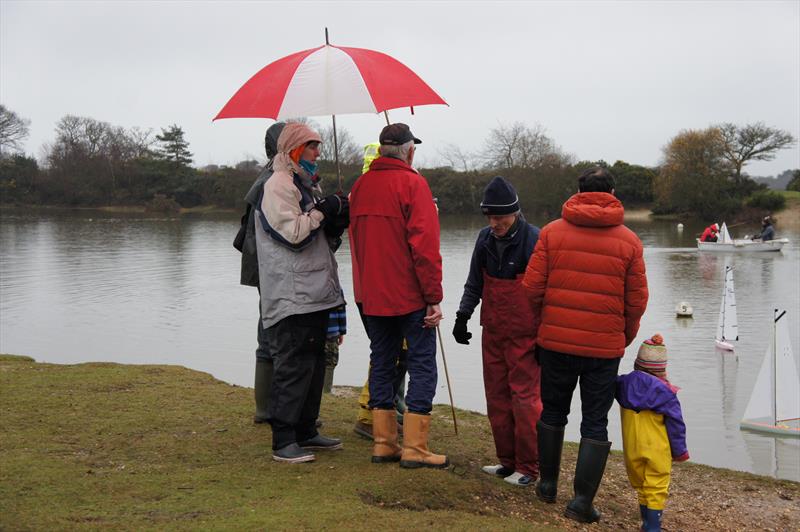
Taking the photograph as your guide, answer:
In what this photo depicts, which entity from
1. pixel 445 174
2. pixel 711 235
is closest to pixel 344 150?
pixel 445 174

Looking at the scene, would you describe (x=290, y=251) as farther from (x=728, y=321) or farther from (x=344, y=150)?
(x=344, y=150)

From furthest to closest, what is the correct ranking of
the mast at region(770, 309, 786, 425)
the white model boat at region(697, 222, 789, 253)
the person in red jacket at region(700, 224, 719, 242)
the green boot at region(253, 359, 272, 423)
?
the person in red jacket at region(700, 224, 719, 242), the white model boat at region(697, 222, 789, 253), the mast at region(770, 309, 786, 425), the green boot at region(253, 359, 272, 423)

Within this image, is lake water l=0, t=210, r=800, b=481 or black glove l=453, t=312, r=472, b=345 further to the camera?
lake water l=0, t=210, r=800, b=481

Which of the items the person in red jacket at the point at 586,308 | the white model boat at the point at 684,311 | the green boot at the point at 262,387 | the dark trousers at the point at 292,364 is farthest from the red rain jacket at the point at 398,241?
the white model boat at the point at 684,311

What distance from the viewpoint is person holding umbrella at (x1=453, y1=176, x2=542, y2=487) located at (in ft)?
15.4

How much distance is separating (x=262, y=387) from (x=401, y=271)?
1.81 meters

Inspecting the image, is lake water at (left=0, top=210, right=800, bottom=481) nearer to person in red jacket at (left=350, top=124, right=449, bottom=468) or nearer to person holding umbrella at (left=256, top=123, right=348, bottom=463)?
person in red jacket at (left=350, top=124, right=449, bottom=468)

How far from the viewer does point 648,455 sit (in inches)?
169

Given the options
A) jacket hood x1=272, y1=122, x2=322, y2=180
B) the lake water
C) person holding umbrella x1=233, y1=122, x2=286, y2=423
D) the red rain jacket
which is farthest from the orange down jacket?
the lake water

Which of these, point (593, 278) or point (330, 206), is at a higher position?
point (330, 206)

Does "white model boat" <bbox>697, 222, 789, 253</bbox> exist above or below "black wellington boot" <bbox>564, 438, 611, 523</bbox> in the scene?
below

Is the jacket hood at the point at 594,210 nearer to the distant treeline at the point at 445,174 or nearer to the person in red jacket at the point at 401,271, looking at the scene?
the person in red jacket at the point at 401,271

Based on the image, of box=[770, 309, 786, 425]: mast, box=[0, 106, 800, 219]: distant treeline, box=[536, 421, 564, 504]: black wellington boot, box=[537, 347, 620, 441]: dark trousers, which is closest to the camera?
box=[537, 347, 620, 441]: dark trousers

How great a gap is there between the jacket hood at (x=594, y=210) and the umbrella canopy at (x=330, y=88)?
3.99 ft
